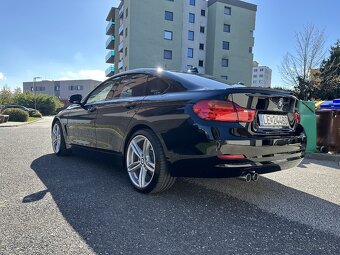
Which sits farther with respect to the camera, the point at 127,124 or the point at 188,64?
the point at 188,64

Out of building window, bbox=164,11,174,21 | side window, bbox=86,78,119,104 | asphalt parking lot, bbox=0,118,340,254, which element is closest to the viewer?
asphalt parking lot, bbox=0,118,340,254

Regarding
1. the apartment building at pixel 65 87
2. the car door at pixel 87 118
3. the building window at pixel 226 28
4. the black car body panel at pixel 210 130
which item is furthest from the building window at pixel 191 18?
the apartment building at pixel 65 87

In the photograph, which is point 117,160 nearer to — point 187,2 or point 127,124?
point 127,124

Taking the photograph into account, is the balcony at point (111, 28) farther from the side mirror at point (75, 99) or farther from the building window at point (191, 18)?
the side mirror at point (75, 99)

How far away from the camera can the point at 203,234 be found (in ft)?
8.15

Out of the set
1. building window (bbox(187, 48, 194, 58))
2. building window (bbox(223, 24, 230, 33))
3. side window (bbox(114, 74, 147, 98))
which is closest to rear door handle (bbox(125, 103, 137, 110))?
side window (bbox(114, 74, 147, 98))

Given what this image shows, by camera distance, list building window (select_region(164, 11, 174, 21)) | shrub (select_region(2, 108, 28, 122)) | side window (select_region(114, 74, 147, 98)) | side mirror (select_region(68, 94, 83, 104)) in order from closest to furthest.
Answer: side window (select_region(114, 74, 147, 98)) < side mirror (select_region(68, 94, 83, 104)) < shrub (select_region(2, 108, 28, 122)) < building window (select_region(164, 11, 174, 21))

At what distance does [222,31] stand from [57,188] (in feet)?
144

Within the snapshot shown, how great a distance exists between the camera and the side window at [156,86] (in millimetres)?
3526

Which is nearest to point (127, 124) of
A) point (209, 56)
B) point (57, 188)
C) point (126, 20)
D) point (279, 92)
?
point (57, 188)

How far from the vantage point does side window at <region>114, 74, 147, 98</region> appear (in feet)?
12.6

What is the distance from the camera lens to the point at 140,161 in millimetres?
3576

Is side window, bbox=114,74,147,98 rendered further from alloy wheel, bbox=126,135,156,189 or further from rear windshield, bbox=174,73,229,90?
alloy wheel, bbox=126,135,156,189

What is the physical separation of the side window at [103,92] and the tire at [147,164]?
3.55 feet
